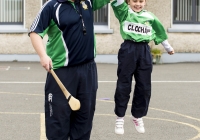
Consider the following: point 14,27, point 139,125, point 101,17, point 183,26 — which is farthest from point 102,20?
point 139,125

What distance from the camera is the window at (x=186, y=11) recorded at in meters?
24.0

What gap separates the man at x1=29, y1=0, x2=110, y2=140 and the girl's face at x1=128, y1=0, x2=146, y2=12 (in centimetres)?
191

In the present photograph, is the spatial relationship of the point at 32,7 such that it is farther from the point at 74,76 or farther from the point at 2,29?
the point at 74,76

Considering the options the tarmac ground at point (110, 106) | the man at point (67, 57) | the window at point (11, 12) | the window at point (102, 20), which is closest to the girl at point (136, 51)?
the tarmac ground at point (110, 106)

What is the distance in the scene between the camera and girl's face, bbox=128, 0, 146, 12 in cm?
866

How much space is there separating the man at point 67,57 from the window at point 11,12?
16.7 meters

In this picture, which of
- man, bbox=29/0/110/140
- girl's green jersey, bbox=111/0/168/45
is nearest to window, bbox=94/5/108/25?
girl's green jersey, bbox=111/0/168/45

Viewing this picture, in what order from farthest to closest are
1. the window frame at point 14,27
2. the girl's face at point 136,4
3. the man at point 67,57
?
the window frame at point 14,27 → the girl's face at point 136,4 → the man at point 67,57

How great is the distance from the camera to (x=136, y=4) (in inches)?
341

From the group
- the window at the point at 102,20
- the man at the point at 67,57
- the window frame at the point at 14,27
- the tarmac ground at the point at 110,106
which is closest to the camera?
the man at the point at 67,57

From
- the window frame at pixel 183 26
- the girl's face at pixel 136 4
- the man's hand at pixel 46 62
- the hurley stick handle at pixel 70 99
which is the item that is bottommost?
the hurley stick handle at pixel 70 99

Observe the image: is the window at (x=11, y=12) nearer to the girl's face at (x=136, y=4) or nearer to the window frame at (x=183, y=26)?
the window frame at (x=183, y=26)

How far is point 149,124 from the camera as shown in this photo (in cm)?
1072

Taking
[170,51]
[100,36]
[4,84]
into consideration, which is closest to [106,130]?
[170,51]
